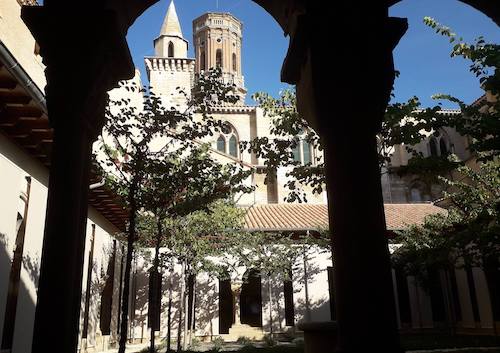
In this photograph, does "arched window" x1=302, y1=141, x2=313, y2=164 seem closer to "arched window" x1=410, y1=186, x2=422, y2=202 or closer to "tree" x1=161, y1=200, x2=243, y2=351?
"arched window" x1=410, y1=186, x2=422, y2=202

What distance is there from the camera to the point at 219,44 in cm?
5791

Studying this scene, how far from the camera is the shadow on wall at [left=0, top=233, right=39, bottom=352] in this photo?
9.24 m

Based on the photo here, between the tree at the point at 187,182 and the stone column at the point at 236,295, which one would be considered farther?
the stone column at the point at 236,295

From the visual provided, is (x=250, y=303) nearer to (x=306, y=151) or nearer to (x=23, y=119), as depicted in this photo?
(x=306, y=151)

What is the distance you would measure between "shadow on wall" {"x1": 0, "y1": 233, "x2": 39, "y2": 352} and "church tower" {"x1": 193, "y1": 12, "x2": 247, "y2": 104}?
4792 cm

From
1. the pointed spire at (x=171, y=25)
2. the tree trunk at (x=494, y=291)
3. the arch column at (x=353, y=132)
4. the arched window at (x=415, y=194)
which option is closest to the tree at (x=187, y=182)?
the arch column at (x=353, y=132)

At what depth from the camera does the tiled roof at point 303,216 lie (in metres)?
21.0

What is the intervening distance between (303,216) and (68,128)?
818 inches

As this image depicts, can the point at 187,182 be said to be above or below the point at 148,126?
below

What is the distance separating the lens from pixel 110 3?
331cm

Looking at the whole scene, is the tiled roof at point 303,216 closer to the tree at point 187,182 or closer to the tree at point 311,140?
the tree at point 187,182

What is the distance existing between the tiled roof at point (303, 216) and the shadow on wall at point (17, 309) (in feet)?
36.5

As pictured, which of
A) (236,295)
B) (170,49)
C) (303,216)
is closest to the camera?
(236,295)

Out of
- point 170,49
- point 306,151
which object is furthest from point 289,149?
point 170,49
